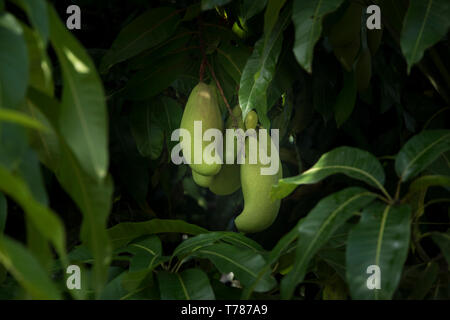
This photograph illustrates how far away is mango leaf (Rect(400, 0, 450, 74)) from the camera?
66 cm

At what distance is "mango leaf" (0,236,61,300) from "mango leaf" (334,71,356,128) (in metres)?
0.65

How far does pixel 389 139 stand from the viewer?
1411 millimetres

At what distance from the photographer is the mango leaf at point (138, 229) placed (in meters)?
0.87

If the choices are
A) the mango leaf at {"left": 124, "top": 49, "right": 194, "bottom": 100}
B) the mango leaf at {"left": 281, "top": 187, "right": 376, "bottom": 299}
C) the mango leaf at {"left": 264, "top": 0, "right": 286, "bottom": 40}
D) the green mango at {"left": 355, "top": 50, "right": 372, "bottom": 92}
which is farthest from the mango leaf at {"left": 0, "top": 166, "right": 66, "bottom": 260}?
the green mango at {"left": 355, "top": 50, "right": 372, "bottom": 92}

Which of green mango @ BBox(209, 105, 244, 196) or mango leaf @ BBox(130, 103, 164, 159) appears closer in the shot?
green mango @ BBox(209, 105, 244, 196)

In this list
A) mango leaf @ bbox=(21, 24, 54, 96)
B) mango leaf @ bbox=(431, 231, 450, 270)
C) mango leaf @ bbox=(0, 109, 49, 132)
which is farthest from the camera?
mango leaf @ bbox=(431, 231, 450, 270)

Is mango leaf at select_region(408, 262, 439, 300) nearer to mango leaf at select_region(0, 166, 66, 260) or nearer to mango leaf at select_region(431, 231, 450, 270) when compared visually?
mango leaf at select_region(431, 231, 450, 270)

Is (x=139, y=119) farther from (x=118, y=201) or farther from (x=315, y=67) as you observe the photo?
(x=118, y=201)

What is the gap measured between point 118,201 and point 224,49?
621 mm

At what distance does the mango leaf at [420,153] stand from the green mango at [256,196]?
208 mm

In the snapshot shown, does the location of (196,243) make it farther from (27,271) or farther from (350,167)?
(27,271)

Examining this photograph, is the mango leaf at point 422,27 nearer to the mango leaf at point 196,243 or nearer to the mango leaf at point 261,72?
the mango leaf at point 261,72

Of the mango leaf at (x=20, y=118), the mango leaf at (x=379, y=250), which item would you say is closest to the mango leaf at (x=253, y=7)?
the mango leaf at (x=379, y=250)
